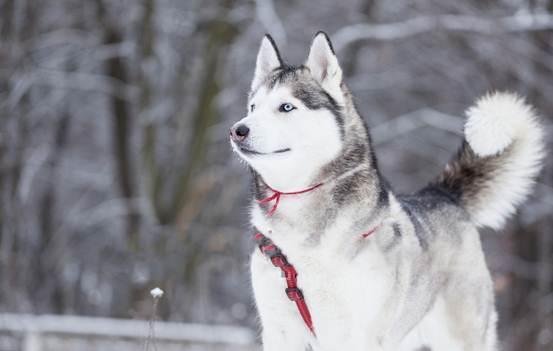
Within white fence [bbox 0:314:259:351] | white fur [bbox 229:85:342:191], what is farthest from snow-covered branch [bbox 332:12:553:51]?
white fur [bbox 229:85:342:191]

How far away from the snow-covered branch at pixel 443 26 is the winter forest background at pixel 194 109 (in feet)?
0.08

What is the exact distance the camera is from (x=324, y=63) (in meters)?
3.95

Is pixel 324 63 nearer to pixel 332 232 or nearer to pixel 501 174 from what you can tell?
pixel 332 232

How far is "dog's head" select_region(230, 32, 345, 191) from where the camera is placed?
3.62 metres

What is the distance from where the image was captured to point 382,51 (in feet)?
44.9

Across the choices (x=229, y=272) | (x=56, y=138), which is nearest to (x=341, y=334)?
(x=229, y=272)

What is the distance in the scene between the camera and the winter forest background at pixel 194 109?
36.9 feet

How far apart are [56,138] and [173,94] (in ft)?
14.1

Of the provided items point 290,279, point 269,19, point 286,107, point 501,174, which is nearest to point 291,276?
point 290,279

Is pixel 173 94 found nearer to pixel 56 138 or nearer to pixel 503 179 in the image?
pixel 56 138

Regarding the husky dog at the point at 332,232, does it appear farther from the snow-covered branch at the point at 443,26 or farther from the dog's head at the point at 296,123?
the snow-covered branch at the point at 443,26

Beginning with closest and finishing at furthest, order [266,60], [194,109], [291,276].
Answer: [291,276]
[266,60]
[194,109]

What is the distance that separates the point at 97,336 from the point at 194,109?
450 cm

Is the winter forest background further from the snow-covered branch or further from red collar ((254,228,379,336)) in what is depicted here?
red collar ((254,228,379,336))
